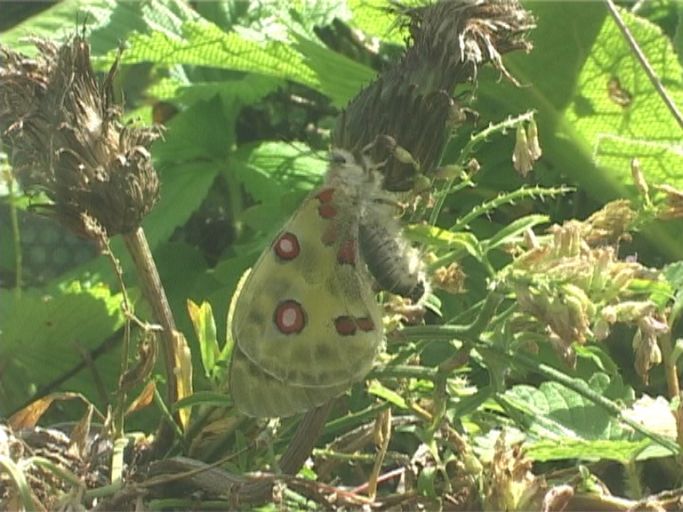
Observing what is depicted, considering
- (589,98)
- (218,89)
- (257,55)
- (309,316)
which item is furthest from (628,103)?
(309,316)

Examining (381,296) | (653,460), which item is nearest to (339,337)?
(381,296)

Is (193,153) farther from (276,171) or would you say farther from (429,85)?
(429,85)

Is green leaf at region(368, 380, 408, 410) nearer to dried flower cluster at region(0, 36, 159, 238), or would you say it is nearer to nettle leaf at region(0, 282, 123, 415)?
dried flower cluster at region(0, 36, 159, 238)

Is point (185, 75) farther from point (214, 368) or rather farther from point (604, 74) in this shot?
point (214, 368)

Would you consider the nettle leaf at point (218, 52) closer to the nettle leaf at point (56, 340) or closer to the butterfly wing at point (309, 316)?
the nettle leaf at point (56, 340)

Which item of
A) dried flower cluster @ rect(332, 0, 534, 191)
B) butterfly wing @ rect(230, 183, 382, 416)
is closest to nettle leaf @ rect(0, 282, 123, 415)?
butterfly wing @ rect(230, 183, 382, 416)

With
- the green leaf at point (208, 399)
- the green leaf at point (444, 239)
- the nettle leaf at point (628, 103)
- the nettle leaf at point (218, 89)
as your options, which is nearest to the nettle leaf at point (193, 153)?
the nettle leaf at point (218, 89)
